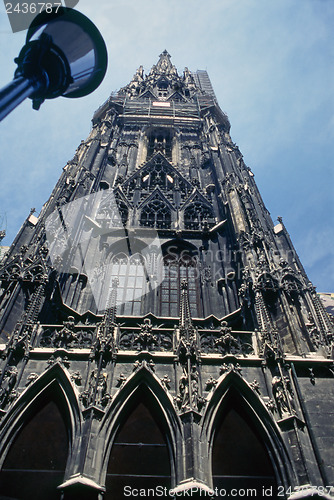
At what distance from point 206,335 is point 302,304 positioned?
10.4 feet

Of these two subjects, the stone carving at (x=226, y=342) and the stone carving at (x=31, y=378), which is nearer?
the stone carving at (x=31, y=378)

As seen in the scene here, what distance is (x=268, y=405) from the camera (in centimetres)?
873

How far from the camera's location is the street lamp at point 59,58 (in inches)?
239

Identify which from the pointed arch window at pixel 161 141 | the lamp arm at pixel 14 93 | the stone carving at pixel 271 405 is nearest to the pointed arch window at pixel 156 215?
the pointed arch window at pixel 161 141

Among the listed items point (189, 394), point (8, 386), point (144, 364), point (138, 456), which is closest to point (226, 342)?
point (189, 394)

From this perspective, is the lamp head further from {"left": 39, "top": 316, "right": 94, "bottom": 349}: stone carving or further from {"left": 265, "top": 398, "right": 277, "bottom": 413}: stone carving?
{"left": 265, "top": 398, "right": 277, "bottom": 413}: stone carving

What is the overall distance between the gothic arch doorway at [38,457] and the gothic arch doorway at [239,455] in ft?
10.8

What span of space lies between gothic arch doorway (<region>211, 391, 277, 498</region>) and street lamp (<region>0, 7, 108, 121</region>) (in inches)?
299

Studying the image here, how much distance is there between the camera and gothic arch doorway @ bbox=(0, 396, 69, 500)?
762 centimetres

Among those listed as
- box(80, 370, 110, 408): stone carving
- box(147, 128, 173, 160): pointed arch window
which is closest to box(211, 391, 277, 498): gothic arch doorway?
box(80, 370, 110, 408): stone carving

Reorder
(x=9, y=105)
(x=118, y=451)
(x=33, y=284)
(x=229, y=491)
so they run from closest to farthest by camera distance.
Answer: (x=9, y=105) < (x=229, y=491) < (x=118, y=451) < (x=33, y=284)

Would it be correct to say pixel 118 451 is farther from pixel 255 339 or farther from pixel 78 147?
pixel 78 147

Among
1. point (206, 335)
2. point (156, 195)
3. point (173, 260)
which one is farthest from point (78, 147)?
point (206, 335)

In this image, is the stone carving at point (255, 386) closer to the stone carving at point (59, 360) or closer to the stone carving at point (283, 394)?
the stone carving at point (283, 394)
